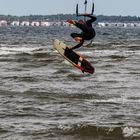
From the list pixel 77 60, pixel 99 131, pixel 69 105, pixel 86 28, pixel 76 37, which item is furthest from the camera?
pixel 77 60

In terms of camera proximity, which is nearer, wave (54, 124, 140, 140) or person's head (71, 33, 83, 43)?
wave (54, 124, 140, 140)

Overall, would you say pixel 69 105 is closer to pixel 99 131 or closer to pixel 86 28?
pixel 86 28

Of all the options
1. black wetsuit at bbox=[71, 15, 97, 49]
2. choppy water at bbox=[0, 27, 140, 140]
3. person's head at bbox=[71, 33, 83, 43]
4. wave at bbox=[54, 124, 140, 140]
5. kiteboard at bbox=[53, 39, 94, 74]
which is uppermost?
black wetsuit at bbox=[71, 15, 97, 49]

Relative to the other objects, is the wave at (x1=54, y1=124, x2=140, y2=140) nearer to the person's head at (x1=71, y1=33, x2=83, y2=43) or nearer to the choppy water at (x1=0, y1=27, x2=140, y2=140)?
the choppy water at (x1=0, y1=27, x2=140, y2=140)

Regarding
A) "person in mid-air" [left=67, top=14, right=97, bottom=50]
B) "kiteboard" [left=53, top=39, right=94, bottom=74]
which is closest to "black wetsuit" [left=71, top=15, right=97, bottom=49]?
"person in mid-air" [left=67, top=14, right=97, bottom=50]

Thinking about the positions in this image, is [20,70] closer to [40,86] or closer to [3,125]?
[40,86]

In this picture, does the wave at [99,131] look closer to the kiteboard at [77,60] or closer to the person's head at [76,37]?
the person's head at [76,37]

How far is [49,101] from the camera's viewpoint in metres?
24.5

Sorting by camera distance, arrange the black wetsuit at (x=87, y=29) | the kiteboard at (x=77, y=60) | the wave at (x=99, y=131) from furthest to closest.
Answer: the kiteboard at (x=77, y=60), the black wetsuit at (x=87, y=29), the wave at (x=99, y=131)

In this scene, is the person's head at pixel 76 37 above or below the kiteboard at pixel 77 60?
above

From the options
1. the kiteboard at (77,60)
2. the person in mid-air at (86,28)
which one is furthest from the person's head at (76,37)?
the kiteboard at (77,60)

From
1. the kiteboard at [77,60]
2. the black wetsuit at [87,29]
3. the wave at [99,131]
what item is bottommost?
the wave at [99,131]

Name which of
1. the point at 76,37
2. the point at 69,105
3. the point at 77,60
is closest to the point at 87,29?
the point at 76,37

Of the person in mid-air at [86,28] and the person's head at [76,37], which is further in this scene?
the person's head at [76,37]
